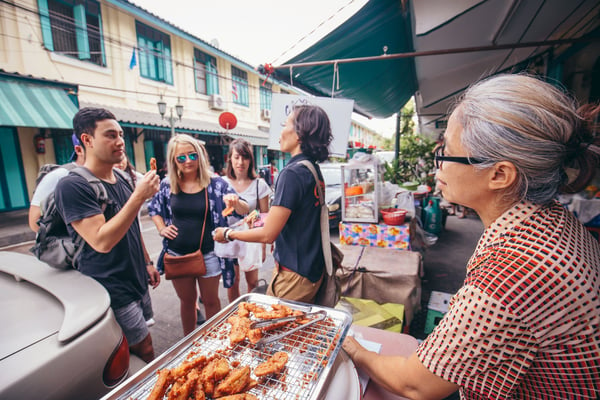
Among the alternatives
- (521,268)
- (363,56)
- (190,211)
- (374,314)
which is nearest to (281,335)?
(521,268)

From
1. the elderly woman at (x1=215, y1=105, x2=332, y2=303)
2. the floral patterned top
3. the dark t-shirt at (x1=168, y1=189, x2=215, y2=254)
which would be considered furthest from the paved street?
the elderly woman at (x1=215, y1=105, x2=332, y2=303)

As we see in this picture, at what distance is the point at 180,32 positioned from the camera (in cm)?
1264

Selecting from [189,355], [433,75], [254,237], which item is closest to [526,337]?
[189,355]

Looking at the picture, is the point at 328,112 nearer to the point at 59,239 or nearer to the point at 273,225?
the point at 273,225

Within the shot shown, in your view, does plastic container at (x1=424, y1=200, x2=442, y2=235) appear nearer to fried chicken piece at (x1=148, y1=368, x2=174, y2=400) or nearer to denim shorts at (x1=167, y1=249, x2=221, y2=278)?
denim shorts at (x1=167, y1=249, x2=221, y2=278)

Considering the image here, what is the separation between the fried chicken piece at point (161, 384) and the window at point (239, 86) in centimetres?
1742

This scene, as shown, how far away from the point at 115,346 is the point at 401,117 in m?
12.0

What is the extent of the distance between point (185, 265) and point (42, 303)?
1.11 m

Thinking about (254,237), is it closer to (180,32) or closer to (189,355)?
(189,355)

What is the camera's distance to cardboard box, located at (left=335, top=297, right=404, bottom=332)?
2312mm

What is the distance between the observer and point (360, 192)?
14.4 ft

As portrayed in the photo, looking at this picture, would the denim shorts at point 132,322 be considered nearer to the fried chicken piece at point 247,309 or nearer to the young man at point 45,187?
the fried chicken piece at point 247,309

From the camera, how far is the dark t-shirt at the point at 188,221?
275 centimetres

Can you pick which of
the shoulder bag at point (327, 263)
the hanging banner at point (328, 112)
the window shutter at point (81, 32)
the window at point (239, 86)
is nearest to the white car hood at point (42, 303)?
the shoulder bag at point (327, 263)
